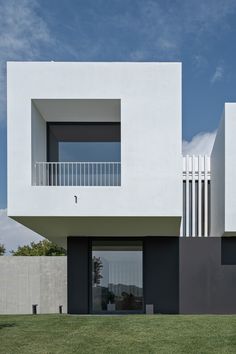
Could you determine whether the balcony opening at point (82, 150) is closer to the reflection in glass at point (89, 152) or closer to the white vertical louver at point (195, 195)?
the reflection in glass at point (89, 152)

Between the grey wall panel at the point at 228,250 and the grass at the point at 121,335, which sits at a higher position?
the grey wall panel at the point at 228,250

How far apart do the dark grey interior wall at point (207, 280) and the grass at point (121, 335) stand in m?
2.92

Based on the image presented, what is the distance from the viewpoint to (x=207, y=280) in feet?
48.1

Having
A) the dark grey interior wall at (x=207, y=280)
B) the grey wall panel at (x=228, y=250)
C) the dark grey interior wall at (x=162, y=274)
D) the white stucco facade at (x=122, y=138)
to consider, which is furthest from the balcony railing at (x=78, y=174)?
the grey wall panel at (x=228, y=250)

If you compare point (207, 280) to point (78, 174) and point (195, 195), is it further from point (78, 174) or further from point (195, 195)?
point (78, 174)

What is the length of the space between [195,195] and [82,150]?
4.84m

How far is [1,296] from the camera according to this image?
69.0 ft

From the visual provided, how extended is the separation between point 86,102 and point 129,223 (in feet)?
12.7

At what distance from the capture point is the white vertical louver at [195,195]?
1608cm

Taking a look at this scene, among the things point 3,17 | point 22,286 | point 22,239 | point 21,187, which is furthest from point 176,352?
point 22,239

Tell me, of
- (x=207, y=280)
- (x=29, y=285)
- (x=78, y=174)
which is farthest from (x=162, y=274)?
(x=29, y=285)

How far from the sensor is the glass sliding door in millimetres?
15156

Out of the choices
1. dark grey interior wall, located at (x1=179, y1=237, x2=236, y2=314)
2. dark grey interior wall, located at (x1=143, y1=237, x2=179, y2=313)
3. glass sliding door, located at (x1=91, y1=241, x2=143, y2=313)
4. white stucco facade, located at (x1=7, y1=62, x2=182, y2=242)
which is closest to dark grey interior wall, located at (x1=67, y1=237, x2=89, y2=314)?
glass sliding door, located at (x1=91, y1=241, x2=143, y2=313)

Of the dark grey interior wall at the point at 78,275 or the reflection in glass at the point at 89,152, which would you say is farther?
the dark grey interior wall at the point at 78,275
